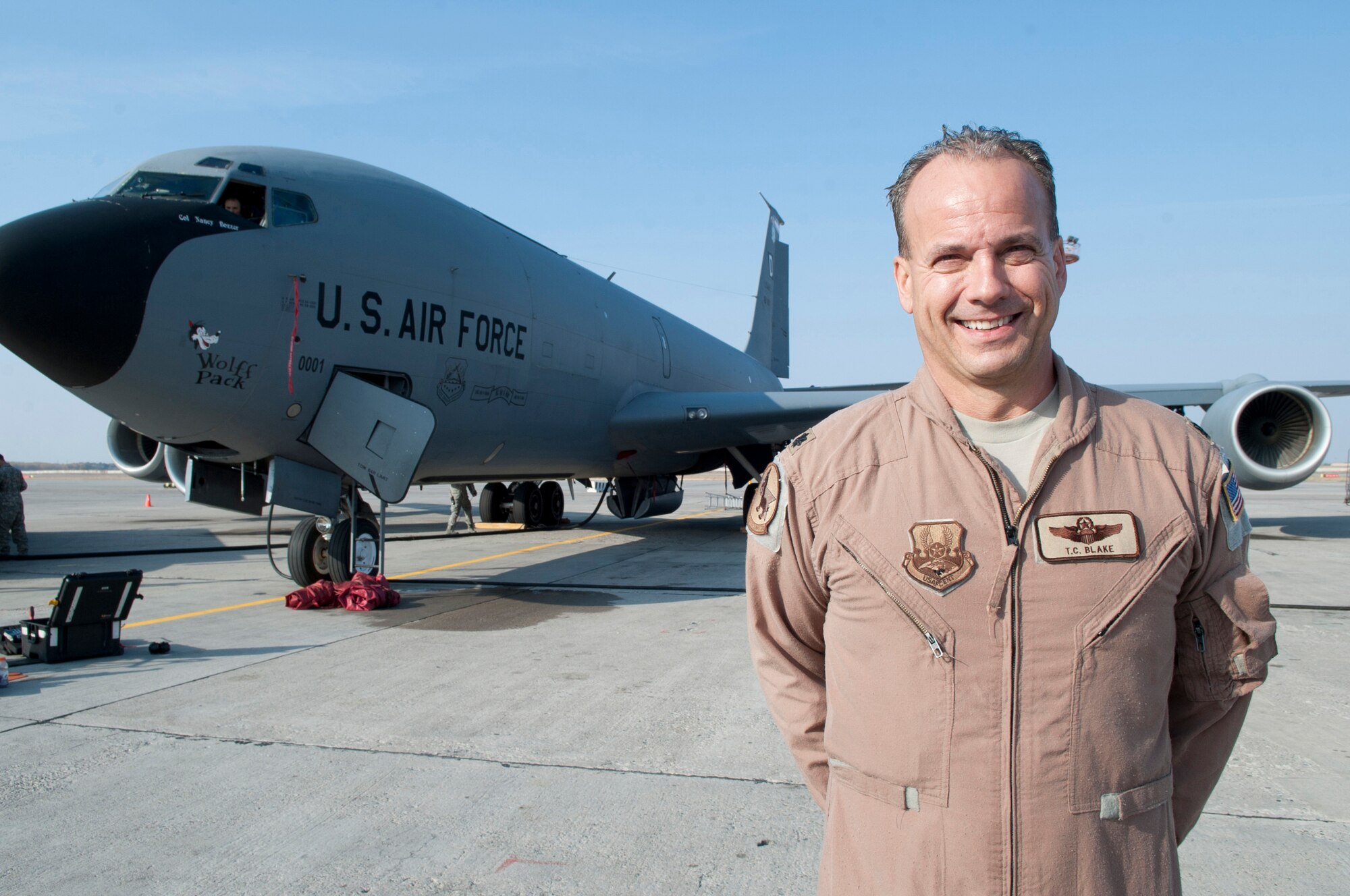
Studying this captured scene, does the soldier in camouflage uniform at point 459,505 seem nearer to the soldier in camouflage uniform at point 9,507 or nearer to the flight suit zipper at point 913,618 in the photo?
the soldier in camouflage uniform at point 9,507

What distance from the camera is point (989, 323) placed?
4.52 feet

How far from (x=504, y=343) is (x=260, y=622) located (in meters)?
3.67

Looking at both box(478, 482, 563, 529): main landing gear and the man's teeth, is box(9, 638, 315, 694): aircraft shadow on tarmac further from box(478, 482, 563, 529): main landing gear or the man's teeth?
box(478, 482, 563, 529): main landing gear

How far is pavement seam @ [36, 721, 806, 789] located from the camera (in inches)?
135

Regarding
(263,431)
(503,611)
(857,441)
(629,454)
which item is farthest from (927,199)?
(629,454)

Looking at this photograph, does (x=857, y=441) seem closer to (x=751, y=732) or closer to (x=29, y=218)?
(x=751, y=732)

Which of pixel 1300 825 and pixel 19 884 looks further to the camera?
pixel 1300 825

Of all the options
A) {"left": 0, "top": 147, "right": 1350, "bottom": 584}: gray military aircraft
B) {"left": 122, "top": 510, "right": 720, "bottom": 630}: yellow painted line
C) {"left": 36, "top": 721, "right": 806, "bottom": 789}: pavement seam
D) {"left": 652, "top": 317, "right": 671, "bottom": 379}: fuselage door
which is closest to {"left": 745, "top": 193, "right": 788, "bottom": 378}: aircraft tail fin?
{"left": 122, "top": 510, "right": 720, "bottom": 630}: yellow painted line

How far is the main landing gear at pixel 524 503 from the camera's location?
16797mm

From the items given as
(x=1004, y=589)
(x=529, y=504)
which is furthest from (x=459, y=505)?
(x=1004, y=589)

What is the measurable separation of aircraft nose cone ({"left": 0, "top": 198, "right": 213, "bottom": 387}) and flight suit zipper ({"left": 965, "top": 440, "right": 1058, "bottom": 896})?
638cm

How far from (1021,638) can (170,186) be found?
7573 millimetres

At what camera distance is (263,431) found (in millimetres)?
7113

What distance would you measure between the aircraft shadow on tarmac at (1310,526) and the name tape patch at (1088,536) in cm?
1474
